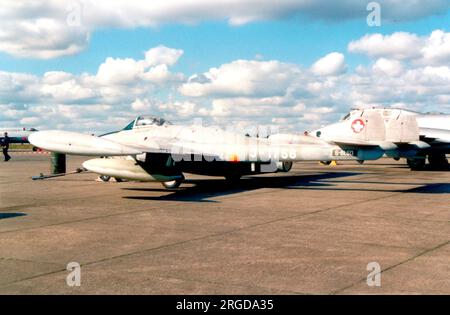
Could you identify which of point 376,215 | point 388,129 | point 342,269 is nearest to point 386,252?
point 342,269

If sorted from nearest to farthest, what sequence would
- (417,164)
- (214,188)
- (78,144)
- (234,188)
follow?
(78,144), (234,188), (214,188), (417,164)

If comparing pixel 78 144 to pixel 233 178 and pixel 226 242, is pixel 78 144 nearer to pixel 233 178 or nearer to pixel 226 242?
pixel 233 178

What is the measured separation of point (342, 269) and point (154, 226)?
417 cm

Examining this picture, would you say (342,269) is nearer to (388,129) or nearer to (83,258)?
(83,258)

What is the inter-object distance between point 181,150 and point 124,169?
1807 mm

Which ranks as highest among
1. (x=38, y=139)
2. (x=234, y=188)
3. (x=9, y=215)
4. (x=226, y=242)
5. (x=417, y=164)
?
(x=38, y=139)

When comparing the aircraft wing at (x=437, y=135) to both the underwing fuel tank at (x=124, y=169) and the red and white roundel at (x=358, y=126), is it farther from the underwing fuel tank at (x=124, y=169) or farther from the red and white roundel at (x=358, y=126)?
the underwing fuel tank at (x=124, y=169)

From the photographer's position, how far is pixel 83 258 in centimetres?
651

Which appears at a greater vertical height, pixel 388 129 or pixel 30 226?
pixel 388 129

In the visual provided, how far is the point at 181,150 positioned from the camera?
14641 mm

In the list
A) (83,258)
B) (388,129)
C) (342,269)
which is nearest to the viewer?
(342,269)

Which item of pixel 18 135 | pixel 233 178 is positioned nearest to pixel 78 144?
pixel 233 178

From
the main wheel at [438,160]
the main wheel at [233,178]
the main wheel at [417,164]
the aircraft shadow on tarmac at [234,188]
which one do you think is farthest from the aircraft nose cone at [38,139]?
the main wheel at [438,160]

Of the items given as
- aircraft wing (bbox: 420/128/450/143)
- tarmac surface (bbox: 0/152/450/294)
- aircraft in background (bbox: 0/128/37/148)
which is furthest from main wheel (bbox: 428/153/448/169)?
aircraft in background (bbox: 0/128/37/148)
